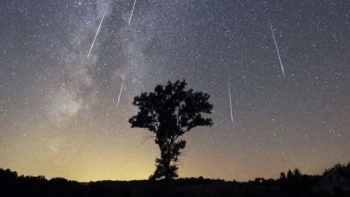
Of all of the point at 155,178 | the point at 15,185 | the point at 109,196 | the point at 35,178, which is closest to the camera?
the point at 15,185

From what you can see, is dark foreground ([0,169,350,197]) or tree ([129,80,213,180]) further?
tree ([129,80,213,180])

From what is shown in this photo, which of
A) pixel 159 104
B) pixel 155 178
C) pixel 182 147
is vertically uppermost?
pixel 159 104

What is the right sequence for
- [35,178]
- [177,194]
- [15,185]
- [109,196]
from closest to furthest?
1. [15,185]
2. [35,178]
3. [109,196]
4. [177,194]

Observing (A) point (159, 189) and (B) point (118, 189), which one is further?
(A) point (159, 189)

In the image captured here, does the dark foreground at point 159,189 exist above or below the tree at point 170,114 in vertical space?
below

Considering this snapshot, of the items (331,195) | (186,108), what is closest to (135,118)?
(186,108)

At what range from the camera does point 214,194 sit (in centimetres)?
2923

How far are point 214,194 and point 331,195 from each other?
971cm

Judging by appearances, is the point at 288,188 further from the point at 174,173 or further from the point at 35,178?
the point at 35,178

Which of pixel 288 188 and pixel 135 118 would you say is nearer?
pixel 288 188

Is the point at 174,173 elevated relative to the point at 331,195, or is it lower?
elevated

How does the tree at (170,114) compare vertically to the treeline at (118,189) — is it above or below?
above

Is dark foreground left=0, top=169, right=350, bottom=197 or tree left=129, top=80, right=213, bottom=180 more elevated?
tree left=129, top=80, right=213, bottom=180

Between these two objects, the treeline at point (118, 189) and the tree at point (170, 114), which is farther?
the tree at point (170, 114)
